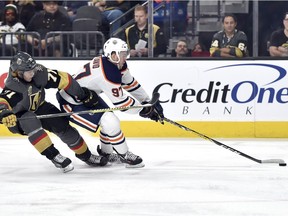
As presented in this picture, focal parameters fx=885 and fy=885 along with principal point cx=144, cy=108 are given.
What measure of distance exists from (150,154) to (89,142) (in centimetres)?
83

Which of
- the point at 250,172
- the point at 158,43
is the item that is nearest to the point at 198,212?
the point at 250,172

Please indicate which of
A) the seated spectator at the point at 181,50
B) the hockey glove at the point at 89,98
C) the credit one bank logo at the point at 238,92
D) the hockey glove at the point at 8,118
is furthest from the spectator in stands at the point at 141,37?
the hockey glove at the point at 8,118

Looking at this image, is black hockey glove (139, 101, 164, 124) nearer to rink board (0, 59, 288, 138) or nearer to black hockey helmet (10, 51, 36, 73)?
black hockey helmet (10, 51, 36, 73)

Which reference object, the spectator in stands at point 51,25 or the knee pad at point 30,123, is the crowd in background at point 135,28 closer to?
the spectator in stands at point 51,25

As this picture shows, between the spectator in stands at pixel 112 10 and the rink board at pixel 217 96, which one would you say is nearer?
the rink board at pixel 217 96

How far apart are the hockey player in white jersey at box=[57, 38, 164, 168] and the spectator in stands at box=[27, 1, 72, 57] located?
78.3 inches

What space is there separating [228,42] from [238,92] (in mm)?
451

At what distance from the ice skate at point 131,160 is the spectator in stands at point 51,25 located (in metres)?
2.25

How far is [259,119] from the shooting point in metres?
7.65

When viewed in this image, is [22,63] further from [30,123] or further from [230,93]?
[230,93]

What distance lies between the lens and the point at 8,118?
5516 mm

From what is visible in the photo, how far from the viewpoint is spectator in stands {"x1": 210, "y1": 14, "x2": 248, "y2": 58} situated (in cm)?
770

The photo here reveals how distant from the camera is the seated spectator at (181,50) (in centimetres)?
775

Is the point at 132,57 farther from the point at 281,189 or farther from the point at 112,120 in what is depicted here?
the point at 281,189
